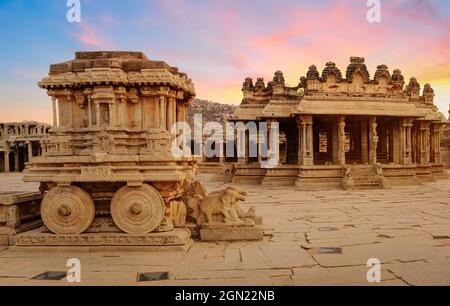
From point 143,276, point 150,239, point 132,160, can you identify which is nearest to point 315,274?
point 143,276

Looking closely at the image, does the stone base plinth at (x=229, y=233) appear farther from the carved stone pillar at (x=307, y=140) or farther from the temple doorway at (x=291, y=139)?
the temple doorway at (x=291, y=139)

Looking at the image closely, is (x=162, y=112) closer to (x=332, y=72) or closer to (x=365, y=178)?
(x=365, y=178)

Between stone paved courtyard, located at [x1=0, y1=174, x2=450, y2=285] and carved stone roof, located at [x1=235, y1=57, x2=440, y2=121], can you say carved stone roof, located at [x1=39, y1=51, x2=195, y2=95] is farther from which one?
carved stone roof, located at [x1=235, y1=57, x2=440, y2=121]

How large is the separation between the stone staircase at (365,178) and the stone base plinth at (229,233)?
1293cm

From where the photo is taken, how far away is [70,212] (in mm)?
6797

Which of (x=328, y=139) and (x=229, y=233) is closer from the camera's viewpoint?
(x=229, y=233)

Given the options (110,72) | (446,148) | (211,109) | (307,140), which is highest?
(211,109)

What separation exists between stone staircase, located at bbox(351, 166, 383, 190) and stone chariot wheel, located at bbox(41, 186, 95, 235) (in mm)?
15161

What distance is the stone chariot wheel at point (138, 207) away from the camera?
674 centimetres

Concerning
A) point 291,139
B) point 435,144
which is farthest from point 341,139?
point 435,144

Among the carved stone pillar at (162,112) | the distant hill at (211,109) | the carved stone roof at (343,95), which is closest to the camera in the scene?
the carved stone pillar at (162,112)

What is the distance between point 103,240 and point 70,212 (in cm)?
82

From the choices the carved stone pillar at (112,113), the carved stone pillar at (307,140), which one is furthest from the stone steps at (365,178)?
the carved stone pillar at (112,113)
